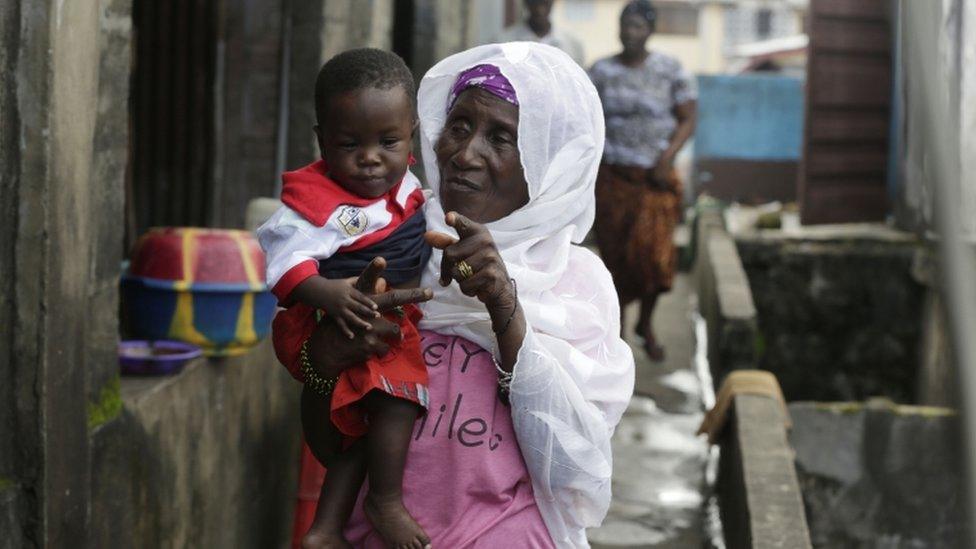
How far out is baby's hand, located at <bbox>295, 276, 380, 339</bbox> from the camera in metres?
2.39

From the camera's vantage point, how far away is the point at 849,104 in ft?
44.0

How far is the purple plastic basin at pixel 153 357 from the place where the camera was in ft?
13.0

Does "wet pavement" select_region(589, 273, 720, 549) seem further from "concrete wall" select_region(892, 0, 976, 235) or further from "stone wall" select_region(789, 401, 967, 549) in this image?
A: "concrete wall" select_region(892, 0, 976, 235)

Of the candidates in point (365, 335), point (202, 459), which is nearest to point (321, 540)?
point (365, 335)

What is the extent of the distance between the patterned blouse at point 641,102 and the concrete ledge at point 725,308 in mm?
988

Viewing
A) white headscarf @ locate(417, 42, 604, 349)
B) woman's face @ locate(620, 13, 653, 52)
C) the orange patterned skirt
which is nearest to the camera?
white headscarf @ locate(417, 42, 604, 349)

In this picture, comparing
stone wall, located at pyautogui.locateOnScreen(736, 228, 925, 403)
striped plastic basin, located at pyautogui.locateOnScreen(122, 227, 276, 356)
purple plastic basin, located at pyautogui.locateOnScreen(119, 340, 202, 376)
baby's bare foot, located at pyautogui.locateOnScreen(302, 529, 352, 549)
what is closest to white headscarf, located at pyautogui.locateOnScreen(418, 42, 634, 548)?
baby's bare foot, located at pyautogui.locateOnScreen(302, 529, 352, 549)

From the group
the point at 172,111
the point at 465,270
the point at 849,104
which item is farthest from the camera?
the point at 849,104

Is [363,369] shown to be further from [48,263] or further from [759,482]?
[759,482]

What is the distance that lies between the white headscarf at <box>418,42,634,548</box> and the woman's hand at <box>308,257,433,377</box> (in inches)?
8.1

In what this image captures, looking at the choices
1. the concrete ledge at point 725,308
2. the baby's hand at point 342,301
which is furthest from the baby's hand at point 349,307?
the concrete ledge at point 725,308

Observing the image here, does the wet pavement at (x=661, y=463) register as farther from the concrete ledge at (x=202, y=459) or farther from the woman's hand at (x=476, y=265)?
the woman's hand at (x=476, y=265)

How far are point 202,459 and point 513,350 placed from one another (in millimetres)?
2008

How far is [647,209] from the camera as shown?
833 cm
